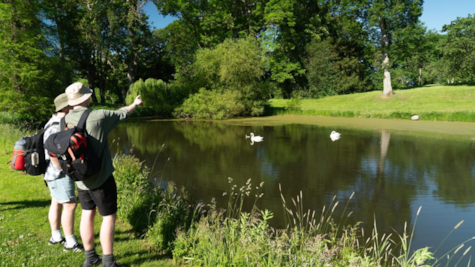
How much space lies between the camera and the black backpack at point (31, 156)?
3500 millimetres

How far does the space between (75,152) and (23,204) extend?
3423mm

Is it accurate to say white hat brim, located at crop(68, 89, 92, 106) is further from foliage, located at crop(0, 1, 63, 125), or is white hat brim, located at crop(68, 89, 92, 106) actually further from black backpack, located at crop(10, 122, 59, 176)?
foliage, located at crop(0, 1, 63, 125)

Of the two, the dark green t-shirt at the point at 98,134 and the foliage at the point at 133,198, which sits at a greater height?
the dark green t-shirt at the point at 98,134

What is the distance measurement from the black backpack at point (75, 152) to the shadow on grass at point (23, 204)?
9.88ft

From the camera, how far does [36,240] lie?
3846 millimetres

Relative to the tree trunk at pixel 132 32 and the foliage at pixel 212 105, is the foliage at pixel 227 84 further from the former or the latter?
the tree trunk at pixel 132 32

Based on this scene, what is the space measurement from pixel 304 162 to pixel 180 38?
29.3 metres

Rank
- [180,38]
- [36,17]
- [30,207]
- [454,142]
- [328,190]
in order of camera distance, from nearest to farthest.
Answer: [30,207] → [328,190] → [454,142] → [36,17] → [180,38]

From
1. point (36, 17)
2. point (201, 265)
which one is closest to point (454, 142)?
point (201, 265)

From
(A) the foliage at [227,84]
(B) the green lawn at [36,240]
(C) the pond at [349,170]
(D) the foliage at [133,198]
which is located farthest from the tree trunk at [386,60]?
(B) the green lawn at [36,240]

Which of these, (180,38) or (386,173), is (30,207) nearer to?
(386,173)

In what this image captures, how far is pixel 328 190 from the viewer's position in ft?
25.6

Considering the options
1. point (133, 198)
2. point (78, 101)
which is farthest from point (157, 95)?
point (78, 101)

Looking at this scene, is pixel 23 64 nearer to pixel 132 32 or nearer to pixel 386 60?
pixel 132 32
